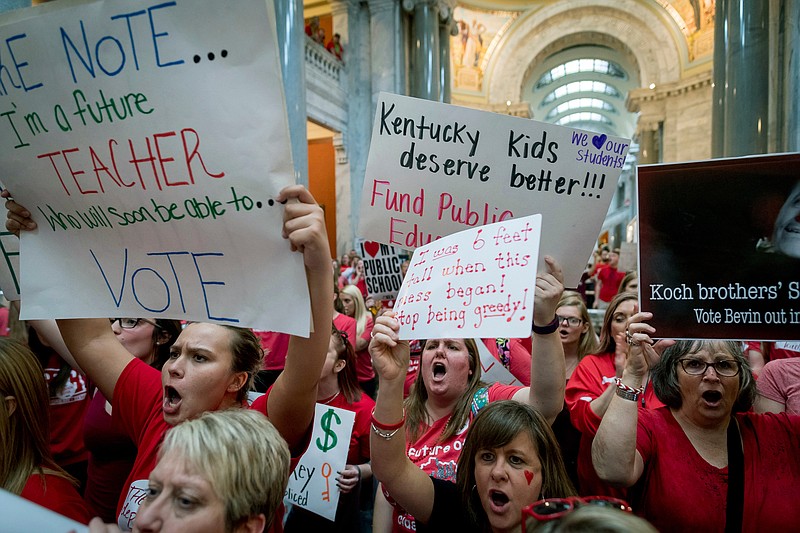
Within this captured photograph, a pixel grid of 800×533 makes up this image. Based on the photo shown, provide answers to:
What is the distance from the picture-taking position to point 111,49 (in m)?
1.35

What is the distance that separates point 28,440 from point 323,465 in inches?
49.1

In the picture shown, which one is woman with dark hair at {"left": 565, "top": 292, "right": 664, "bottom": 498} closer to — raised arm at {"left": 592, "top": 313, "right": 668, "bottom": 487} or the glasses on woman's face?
raised arm at {"left": 592, "top": 313, "right": 668, "bottom": 487}

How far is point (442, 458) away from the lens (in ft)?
7.07

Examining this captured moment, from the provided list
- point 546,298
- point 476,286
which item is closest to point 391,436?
point 476,286

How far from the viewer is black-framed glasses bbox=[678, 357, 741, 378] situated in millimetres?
1901

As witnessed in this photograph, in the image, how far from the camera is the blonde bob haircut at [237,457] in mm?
1269

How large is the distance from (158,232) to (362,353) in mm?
3327

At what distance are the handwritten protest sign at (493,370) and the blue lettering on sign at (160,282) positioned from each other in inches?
79.0

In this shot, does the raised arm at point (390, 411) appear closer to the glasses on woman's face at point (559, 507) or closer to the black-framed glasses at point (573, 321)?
the glasses on woman's face at point (559, 507)

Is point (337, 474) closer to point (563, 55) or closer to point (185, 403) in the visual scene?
point (185, 403)

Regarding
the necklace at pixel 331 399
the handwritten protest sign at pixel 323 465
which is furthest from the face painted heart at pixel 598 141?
the necklace at pixel 331 399

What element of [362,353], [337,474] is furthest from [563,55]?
[337,474]

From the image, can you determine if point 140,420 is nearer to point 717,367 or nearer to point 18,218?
point 18,218

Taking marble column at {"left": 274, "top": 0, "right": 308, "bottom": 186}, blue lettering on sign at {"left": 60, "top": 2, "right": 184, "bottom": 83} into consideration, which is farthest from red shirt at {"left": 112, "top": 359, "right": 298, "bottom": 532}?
marble column at {"left": 274, "top": 0, "right": 308, "bottom": 186}
